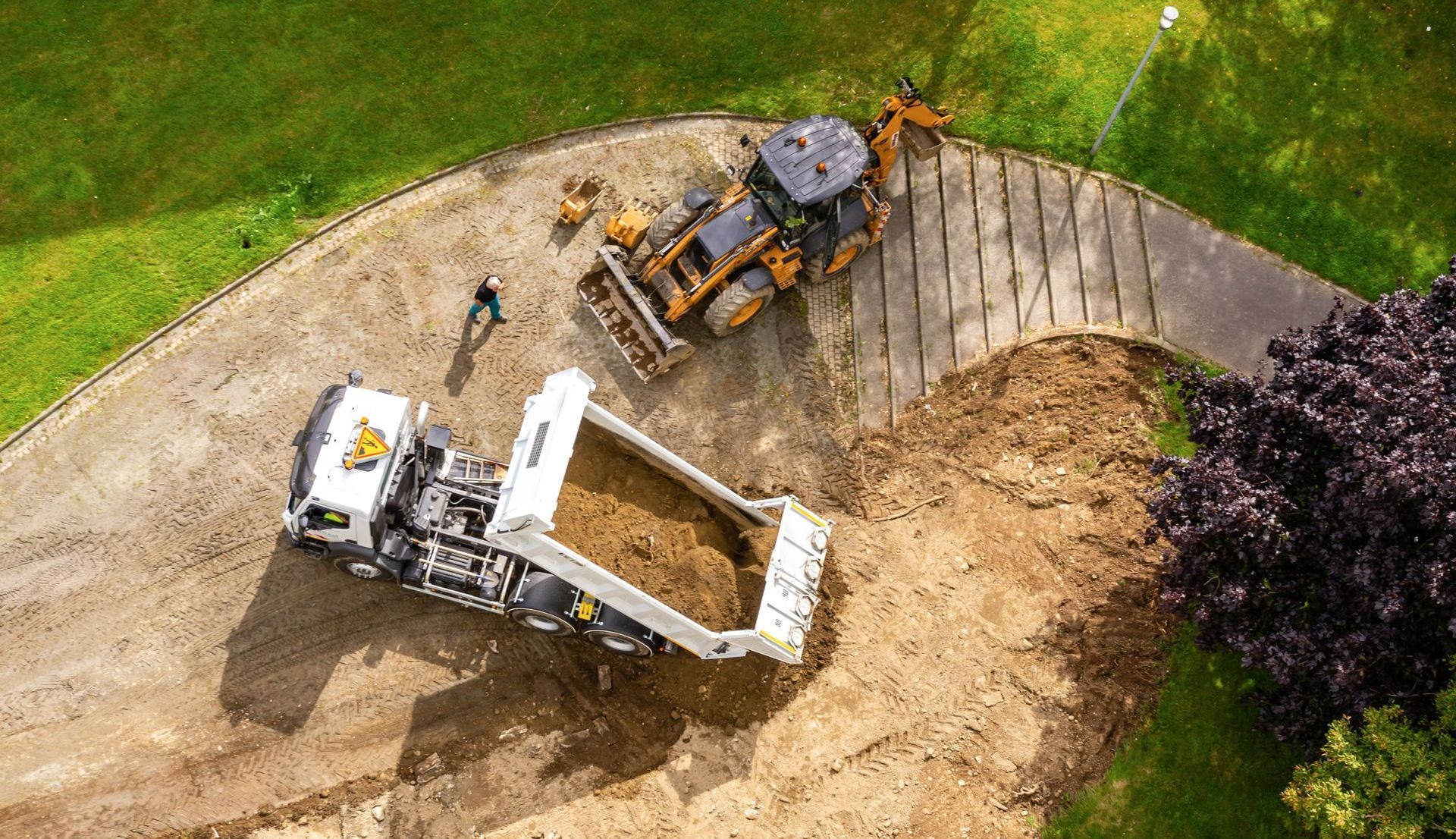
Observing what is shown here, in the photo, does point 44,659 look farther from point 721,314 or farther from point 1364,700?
point 1364,700

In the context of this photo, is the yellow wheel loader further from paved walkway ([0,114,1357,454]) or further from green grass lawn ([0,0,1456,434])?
green grass lawn ([0,0,1456,434])

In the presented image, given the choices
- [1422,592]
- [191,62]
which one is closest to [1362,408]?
[1422,592]

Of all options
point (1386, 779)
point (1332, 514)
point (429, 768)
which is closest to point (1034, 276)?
point (1332, 514)

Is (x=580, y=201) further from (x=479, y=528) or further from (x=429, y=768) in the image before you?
(x=429, y=768)

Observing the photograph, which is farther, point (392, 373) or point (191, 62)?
point (191, 62)

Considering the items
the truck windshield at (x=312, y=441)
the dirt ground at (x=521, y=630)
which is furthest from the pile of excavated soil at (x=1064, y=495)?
the truck windshield at (x=312, y=441)

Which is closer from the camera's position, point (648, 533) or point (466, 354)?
point (648, 533)
